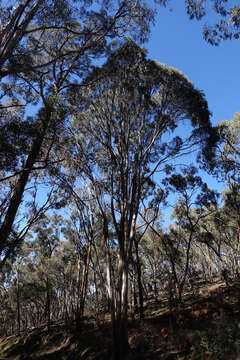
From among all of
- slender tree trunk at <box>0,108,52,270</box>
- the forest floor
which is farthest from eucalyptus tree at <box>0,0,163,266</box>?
the forest floor

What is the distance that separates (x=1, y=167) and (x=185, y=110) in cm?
857

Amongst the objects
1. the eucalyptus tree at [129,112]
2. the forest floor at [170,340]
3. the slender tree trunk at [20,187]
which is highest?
the eucalyptus tree at [129,112]

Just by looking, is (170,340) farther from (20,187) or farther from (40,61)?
(40,61)

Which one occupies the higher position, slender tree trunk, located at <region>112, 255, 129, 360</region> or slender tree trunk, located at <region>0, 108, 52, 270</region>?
slender tree trunk, located at <region>0, 108, 52, 270</region>

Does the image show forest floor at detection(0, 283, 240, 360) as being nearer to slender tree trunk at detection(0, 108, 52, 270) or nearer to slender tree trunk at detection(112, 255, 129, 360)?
slender tree trunk at detection(112, 255, 129, 360)

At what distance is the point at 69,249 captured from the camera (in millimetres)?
22844

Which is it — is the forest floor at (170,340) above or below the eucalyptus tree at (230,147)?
below

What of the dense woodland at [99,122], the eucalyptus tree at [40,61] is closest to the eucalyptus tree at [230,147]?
the dense woodland at [99,122]

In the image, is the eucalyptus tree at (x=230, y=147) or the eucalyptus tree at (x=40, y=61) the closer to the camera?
the eucalyptus tree at (x=40, y=61)

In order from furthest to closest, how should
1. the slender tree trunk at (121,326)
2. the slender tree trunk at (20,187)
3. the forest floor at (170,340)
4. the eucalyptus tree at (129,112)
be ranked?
the eucalyptus tree at (129,112) < the slender tree trunk at (20,187) < the slender tree trunk at (121,326) < the forest floor at (170,340)

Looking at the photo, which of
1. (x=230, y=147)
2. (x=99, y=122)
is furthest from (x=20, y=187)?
(x=230, y=147)

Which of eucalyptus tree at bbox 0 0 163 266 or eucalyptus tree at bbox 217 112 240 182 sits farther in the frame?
eucalyptus tree at bbox 217 112 240 182

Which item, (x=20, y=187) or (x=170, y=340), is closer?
(x=170, y=340)

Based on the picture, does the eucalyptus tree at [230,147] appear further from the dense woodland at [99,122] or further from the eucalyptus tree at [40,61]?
the eucalyptus tree at [40,61]
